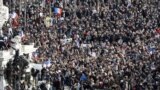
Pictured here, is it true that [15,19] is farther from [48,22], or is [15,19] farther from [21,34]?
[21,34]

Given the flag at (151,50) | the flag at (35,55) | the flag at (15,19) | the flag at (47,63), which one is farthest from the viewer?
the flag at (15,19)

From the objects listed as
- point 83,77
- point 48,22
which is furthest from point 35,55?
point 48,22

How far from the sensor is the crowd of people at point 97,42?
56.8 meters

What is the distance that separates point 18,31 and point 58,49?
3.77 meters

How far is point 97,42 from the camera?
67.1 metres

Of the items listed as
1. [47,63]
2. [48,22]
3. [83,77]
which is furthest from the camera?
[48,22]

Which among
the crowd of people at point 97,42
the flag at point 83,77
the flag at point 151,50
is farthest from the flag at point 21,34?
the flag at point 83,77

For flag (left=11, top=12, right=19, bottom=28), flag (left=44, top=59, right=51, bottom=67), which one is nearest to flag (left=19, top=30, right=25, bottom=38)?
flag (left=11, top=12, right=19, bottom=28)

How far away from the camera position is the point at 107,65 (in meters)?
58.8

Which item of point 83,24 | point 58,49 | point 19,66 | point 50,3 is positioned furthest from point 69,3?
point 19,66

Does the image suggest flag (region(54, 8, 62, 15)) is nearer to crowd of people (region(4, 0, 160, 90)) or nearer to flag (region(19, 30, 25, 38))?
crowd of people (region(4, 0, 160, 90))

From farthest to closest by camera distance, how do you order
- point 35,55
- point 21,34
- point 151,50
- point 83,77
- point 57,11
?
point 57,11
point 21,34
point 151,50
point 35,55
point 83,77

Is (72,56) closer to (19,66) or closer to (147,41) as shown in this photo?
(147,41)

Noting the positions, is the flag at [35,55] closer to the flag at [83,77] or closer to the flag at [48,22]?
the flag at [83,77]
